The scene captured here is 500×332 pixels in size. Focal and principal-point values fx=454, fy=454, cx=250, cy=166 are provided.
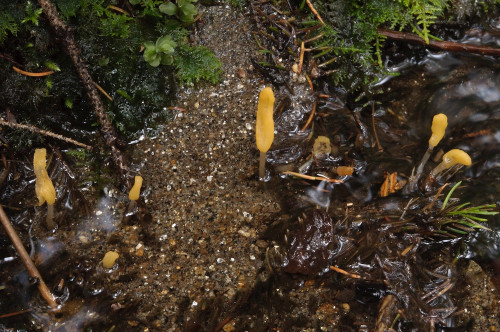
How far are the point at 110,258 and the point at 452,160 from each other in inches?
103

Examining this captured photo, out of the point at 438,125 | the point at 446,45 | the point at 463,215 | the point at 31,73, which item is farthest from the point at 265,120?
the point at 446,45

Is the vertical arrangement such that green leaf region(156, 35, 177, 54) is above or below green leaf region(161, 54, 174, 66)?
above

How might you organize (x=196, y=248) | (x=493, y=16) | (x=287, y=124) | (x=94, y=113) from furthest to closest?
(x=493, y=16) < (x=287, y=124) < (x=94, y=113) < (x=196, y=248)

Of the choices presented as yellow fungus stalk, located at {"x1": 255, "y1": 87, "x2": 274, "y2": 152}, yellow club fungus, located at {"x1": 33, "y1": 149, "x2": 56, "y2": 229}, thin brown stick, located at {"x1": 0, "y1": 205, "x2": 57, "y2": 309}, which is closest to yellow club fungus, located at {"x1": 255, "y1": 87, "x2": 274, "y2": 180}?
yellow fungus stalk, located at {"x1": 255, "y1": 87, "x2": 274, "y2": 152}

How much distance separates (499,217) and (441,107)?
1.14 meters

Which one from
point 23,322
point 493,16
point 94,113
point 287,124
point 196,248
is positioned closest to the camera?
point 23,322

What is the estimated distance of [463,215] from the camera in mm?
3311

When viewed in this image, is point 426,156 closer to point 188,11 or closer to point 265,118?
point 265,118

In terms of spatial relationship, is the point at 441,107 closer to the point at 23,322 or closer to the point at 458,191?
the point at 458,191

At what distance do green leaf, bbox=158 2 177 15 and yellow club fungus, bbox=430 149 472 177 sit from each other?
2400 millimetres

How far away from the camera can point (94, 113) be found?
144 inches

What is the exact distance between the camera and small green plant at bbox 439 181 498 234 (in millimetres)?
3270

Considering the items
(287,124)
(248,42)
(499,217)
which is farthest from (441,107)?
(248,42)

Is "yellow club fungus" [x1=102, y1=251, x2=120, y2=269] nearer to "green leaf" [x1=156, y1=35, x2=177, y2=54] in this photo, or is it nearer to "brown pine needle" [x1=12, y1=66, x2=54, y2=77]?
"brown pine needle" [x1=12, y1=66, x2=54, y2=77]
